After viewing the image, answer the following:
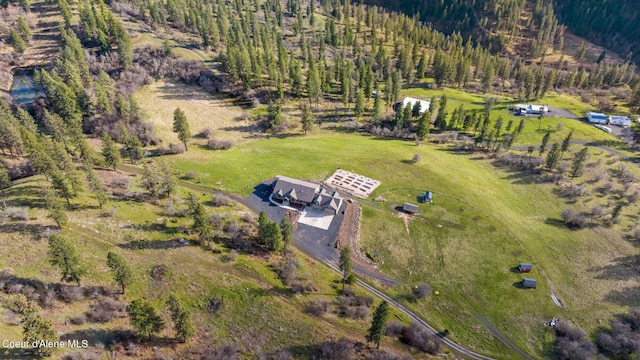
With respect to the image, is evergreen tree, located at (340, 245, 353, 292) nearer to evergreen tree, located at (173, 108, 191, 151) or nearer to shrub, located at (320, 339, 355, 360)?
shrub, located at (320, 339, 355, 360)

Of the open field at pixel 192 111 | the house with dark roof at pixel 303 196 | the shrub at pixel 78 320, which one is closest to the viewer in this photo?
the shrub at pixel 78 320

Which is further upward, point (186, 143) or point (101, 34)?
point (101, 34)


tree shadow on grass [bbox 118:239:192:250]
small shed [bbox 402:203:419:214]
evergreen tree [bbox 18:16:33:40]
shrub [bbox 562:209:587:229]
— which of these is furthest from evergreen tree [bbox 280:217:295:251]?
evergreen tree [bbox 18:16:33:40]

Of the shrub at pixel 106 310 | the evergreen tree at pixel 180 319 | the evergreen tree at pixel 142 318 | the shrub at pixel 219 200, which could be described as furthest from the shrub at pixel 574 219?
the shrub at pixel 106 310

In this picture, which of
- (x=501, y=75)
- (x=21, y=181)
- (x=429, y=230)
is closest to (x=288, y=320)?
(x=429, y=230)

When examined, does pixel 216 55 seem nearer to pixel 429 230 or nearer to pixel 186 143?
pixel 186 143

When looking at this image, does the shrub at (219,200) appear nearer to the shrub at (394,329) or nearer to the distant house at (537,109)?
the shrub at (394,329)

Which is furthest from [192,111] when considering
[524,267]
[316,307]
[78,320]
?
[524,267]
